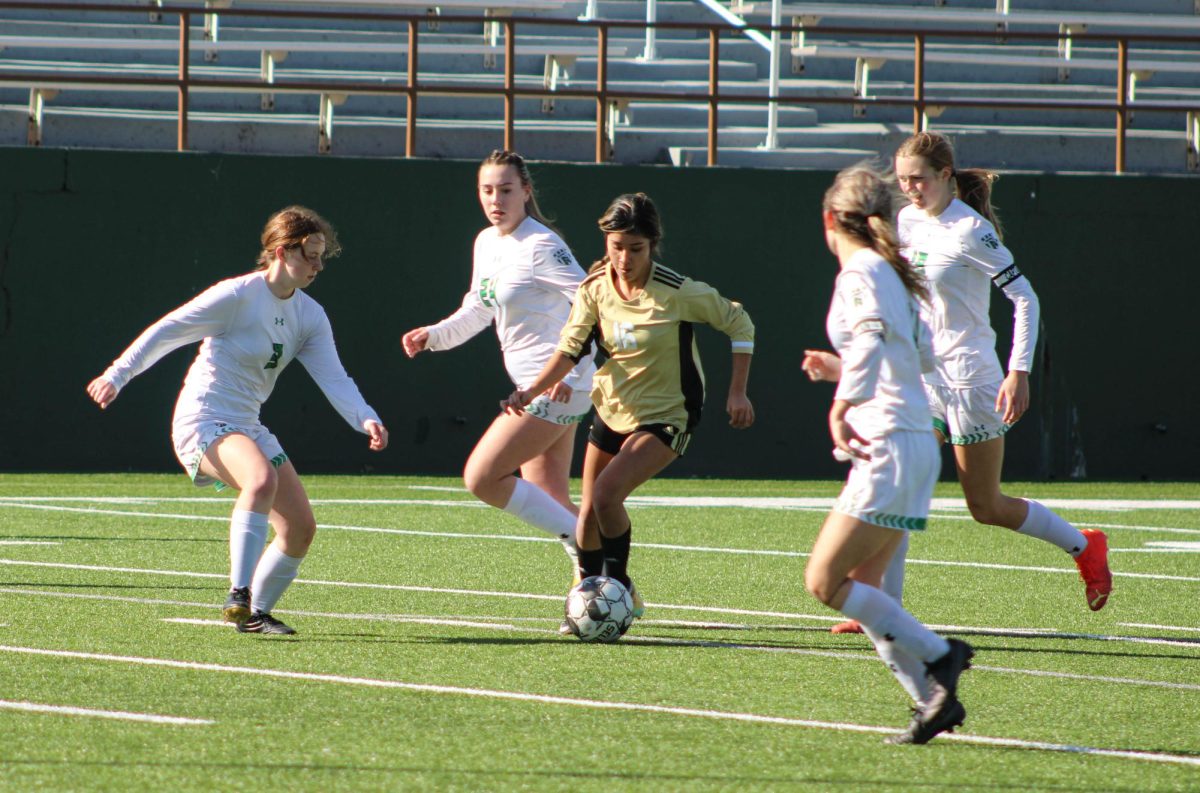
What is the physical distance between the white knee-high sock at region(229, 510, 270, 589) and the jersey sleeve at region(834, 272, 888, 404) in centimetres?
316

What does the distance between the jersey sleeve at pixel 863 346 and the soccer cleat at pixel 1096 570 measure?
3.39 metres

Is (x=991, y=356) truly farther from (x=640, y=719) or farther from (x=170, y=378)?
(x=170, y=378)

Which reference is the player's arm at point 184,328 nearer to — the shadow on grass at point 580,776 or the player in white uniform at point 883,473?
the shadow on grass at point 580,776

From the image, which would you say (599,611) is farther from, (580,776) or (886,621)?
(580,776)

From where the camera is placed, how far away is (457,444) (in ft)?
57.3

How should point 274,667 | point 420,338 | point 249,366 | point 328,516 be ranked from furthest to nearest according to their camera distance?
point 328,516 < point 420,338 < point 249,366 < point 274,667

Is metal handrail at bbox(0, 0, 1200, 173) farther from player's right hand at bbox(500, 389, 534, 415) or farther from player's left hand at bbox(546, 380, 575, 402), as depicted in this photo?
player's right hand at bbox(500, 389, 534, 415)

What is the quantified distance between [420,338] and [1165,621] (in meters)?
3.83

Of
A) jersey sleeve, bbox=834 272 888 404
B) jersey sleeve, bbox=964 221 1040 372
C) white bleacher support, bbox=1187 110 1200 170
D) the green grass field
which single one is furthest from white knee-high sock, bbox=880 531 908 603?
white bleacher support, bbox=1187 110 1200 170

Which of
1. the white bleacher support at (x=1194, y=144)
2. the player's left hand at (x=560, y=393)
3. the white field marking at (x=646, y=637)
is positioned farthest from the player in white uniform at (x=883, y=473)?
the white bleacher support at (x=1194, y=144)

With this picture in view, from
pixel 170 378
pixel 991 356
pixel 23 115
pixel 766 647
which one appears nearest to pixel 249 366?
pixel 766 647

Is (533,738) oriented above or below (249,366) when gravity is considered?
below

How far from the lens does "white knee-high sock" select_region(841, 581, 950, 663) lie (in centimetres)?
556

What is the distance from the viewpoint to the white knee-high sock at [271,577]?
25.8 feet
